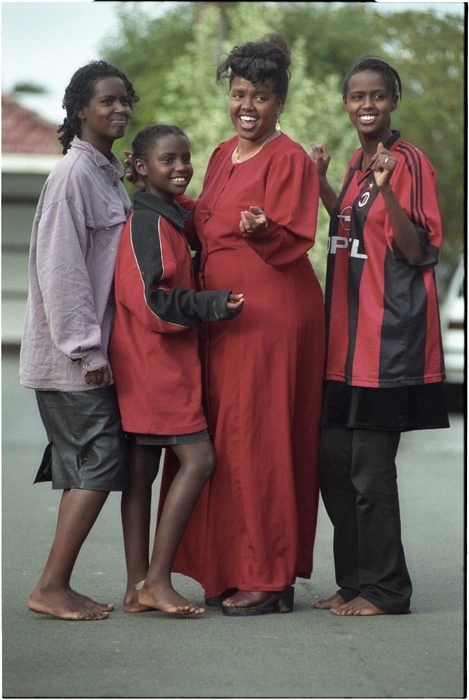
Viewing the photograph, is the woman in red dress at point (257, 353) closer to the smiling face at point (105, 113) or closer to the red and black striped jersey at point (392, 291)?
the red and black striped jersey at point (392, 291)

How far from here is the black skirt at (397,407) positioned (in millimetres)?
5367

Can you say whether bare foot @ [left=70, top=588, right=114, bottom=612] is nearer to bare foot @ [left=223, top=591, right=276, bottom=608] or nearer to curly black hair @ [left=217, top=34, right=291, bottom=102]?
bare foot @ [left=223, top=591, right=276, bottom=608]

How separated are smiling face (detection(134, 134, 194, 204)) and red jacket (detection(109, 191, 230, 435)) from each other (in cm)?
8

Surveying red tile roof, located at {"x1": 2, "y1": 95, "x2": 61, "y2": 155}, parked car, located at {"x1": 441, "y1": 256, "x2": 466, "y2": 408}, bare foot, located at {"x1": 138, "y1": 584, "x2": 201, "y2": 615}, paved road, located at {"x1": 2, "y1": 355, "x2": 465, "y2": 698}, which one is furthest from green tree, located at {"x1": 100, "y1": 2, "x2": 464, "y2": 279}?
bare foot, located at {"x1": 138, "y1": 584, "x2": 201, "y2": 615}

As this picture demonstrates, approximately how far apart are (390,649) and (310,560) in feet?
2.58

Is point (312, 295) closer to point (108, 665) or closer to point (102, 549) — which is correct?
point (108, 665)

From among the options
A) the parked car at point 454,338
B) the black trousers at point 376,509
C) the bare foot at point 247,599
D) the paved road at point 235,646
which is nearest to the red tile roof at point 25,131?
the parked car at point 454,338

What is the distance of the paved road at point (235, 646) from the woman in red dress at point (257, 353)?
10.5 inches

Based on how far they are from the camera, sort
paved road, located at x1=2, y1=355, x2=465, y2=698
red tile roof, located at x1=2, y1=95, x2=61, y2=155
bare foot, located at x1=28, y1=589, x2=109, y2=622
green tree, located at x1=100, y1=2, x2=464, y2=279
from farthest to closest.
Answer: red tile roof, located at x1=2, y1=95, x2=61, y2=155 < green tree, located at x1=100, y1=2, x2=464, y2=279 < bare foot, located at x1=28, y1=589, x2=109, y2=622 < paved road, located at x1=2, y1=355, x2=465, y2=698

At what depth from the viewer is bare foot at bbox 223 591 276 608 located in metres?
5.39

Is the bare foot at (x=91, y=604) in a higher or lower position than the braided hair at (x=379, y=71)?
lower

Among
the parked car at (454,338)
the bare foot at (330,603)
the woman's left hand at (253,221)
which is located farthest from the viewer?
the parked car at (454,338)

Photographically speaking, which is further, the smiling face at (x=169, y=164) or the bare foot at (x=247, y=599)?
the bare foot at (x=247, y=599)

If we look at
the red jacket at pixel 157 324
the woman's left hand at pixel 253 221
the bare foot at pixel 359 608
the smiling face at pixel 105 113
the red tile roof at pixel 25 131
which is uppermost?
the red tile roof at pixel 25 131
